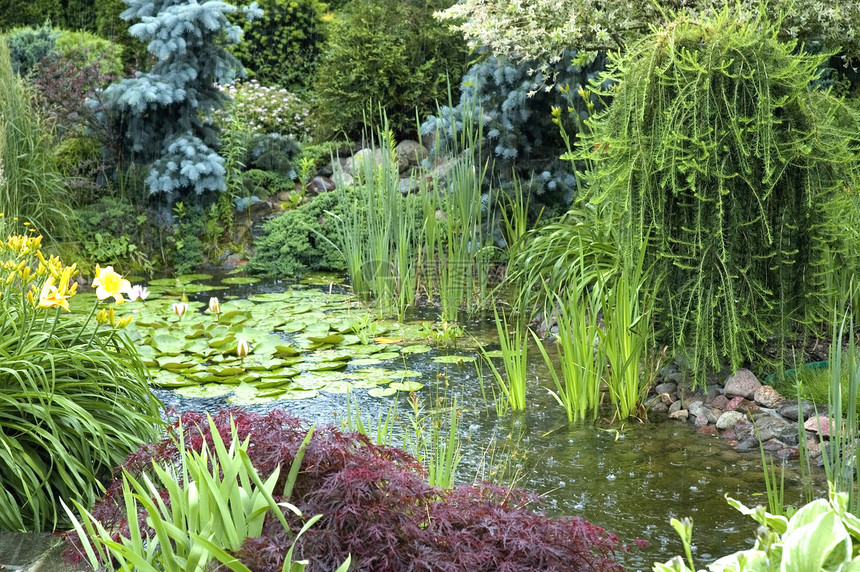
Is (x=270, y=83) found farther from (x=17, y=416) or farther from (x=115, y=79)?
(x=17, y=416)

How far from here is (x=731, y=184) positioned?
4.09 metres

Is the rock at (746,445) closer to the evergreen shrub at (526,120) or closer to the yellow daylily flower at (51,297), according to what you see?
the yellow daylily flower at (51,297)

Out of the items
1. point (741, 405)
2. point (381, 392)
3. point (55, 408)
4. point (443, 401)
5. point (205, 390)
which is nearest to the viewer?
point (55, 408)

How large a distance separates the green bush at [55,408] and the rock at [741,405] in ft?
9.18

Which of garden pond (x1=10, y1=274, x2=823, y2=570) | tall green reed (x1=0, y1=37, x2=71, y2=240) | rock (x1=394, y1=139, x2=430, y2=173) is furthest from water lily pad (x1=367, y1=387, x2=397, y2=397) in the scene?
rock (x1=394, y1=139, x2=430, y2=173)

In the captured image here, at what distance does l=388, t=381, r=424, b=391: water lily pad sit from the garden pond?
0.02m

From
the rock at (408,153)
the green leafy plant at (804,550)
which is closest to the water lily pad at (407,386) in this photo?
the green leafy plant at (804,550)

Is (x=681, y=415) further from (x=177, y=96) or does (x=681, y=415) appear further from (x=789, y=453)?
(x=177, y=96)

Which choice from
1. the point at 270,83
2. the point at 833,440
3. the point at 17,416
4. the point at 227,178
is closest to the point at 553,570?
the point at 833,440

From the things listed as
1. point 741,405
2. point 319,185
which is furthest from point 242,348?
point 319,185

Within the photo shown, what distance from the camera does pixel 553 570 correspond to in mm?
1892

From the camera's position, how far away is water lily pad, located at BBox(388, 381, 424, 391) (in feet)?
15.2

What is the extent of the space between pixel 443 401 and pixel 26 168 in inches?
182

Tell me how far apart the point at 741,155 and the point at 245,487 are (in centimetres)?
312
